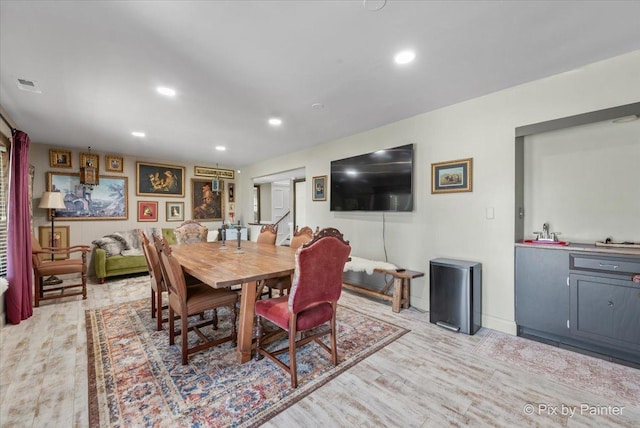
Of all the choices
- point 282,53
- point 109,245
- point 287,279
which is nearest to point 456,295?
point 287,279

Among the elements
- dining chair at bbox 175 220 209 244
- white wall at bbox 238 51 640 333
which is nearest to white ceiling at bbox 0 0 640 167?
white wall at bbox 238 51 640 333

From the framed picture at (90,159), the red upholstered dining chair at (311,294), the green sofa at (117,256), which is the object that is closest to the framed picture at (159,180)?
the framed picture at (90,159)

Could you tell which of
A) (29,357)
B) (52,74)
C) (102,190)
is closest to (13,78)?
(52,74)

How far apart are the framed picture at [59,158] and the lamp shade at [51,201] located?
64 centimetres

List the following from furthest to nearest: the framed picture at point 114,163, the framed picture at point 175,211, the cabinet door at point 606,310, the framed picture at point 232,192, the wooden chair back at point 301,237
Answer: the framed picture at point 232,192, the framed picture at point 175,211, the framed picture at point 114,163, the wooden chair back at point 301,237, the cabinet door at point 606,310

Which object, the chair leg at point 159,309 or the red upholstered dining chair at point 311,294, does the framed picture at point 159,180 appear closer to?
the chair leg at point 159,309

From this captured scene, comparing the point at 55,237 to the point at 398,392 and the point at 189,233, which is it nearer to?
the point at 189,233

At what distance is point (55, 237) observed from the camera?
195 inches

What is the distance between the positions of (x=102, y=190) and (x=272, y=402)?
18.8ft

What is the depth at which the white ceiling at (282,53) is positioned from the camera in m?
1.68

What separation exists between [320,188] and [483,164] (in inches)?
106

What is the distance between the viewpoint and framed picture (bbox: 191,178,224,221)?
666cm

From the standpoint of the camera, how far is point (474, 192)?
305 cm

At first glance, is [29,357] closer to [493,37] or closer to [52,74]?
[52,74]
